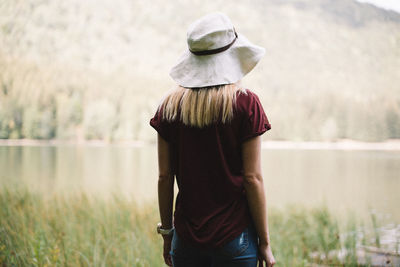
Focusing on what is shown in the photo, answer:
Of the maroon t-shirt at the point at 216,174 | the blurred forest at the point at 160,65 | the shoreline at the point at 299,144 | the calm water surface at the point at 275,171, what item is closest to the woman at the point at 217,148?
the maroon t-shirt at the point at 216,174

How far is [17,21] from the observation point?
369 inches

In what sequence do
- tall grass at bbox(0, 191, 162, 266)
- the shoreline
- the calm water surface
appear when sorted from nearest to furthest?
tall grass at bbox(0, 191, 162, 266)
the calm water surface
the shoreline

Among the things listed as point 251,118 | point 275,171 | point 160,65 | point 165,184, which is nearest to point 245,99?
point 251,118

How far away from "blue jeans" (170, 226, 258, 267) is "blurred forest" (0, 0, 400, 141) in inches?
323

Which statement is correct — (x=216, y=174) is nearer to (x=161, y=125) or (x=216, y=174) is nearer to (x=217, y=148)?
(x=217, y=148)

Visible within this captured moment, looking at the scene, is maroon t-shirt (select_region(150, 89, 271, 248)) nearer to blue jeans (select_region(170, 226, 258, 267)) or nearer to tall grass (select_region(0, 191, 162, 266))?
blue jeans (select_region(170, 226, 258, 267))

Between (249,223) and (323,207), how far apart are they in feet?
12.1

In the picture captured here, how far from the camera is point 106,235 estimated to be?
2725mm

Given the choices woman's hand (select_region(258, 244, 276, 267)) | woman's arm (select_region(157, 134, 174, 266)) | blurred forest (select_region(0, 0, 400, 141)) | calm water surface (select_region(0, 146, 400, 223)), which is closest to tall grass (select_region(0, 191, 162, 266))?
woman's arm (select_region(157, 134, 174, 266))

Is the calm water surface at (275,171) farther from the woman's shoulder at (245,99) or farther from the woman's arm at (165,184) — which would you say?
the woman's shoulder at (245,99)

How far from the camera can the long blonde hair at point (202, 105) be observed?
864 millimetres

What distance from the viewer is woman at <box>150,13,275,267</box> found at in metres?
0.88

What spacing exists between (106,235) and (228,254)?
2.05 meters

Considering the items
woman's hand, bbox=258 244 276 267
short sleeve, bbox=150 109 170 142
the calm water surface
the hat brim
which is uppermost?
the hat brim
